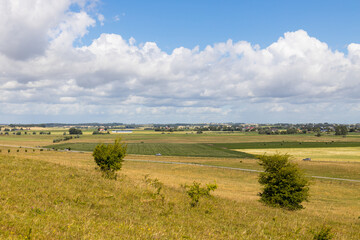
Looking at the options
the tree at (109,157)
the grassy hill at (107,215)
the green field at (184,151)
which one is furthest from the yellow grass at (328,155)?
the grassy hill at (107,215)

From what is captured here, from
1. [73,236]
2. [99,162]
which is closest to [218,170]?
[99,162]

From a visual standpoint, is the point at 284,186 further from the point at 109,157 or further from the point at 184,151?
the point at 184,151

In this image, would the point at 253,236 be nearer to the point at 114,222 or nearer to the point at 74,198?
the point at 114,222

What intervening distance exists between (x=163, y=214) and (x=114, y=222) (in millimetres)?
3908

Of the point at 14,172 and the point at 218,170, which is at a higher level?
the point at 14,172

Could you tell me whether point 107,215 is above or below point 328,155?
above

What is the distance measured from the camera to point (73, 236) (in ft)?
Answer: 30.3

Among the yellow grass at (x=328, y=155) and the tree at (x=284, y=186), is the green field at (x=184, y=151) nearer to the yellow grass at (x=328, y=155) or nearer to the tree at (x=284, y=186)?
the yellow grass at (x=328, y=155)

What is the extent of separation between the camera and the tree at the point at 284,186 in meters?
27.7

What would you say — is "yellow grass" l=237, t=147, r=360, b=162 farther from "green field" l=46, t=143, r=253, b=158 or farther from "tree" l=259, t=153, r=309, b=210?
"tree" l=259, t=153, r=309, b=210

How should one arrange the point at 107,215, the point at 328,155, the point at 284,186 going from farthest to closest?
the point at 328,155 < the point at 284,186 < the point at 107,215

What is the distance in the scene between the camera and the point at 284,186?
28.4 metres

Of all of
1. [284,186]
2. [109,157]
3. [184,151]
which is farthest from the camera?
[184,151]

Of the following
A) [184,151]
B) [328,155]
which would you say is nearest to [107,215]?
[184,151]
